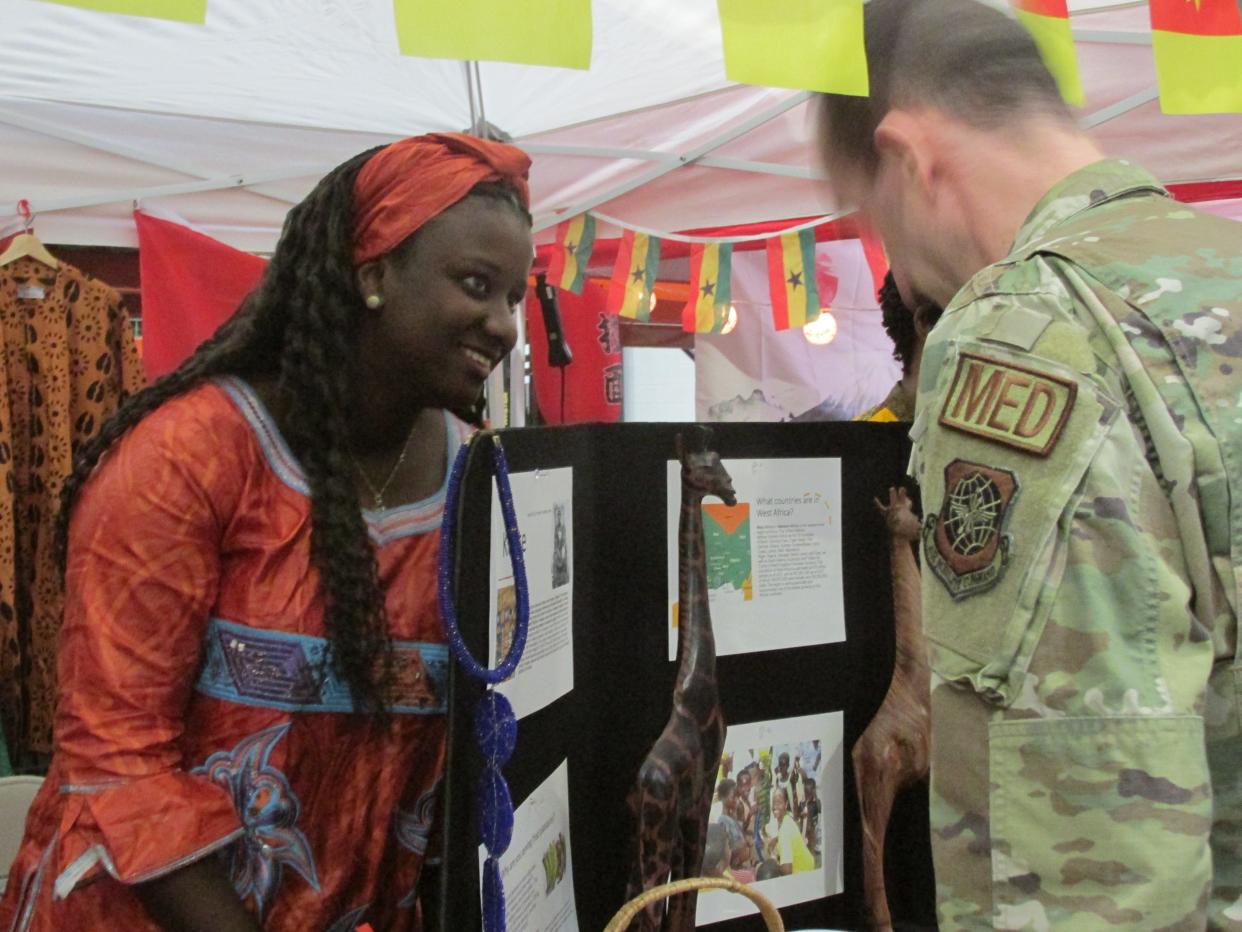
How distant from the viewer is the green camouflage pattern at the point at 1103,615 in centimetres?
64

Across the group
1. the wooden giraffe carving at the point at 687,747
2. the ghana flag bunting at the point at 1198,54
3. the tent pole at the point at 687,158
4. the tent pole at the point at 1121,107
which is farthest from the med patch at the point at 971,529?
the tent pole at the point at 1121,107

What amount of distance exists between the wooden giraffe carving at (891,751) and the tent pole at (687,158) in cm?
169

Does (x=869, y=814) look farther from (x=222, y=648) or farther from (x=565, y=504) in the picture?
(x=222, y=648)

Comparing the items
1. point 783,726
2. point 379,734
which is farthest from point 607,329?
point 379,734

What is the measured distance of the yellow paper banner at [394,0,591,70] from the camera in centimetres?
91

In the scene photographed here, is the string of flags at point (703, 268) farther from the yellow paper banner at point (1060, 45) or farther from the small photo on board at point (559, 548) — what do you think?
the small photo on board at point (559, 548)

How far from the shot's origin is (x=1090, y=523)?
0.66 metres

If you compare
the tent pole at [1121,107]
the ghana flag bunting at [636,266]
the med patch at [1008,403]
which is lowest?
the med patch at [1008,403]

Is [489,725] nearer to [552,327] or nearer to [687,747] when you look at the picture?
[687,747]

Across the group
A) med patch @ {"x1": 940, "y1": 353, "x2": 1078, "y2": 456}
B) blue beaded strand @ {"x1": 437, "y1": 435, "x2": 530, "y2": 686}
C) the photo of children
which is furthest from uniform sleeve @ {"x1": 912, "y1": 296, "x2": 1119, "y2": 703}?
the photo of children

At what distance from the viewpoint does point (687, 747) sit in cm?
115

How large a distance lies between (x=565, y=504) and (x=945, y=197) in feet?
1.73

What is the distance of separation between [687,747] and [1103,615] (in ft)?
2.00

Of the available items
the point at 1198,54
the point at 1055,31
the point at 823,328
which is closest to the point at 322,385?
the point at 1055,31
